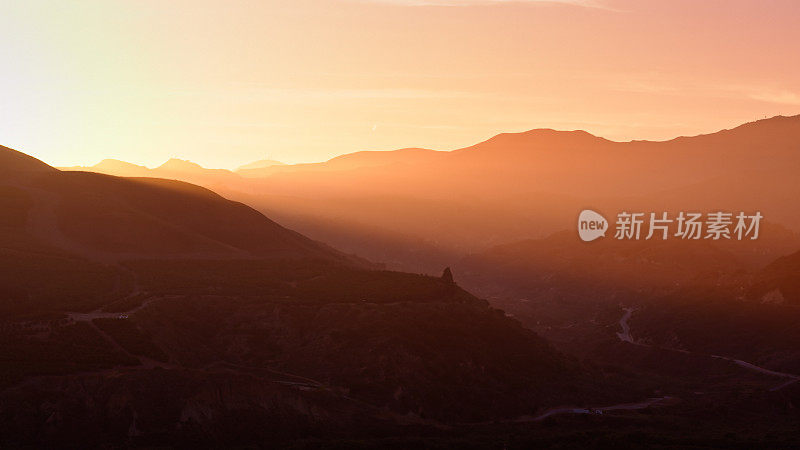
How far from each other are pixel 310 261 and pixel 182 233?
30974mm

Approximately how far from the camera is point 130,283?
514 ft

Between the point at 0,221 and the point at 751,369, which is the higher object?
the point at 0,221

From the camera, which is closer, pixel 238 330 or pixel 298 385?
pixel 298 385

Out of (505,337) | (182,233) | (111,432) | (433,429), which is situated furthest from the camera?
(182,233)

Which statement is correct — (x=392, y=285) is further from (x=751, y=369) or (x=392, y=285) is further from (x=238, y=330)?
(x=751, y=369)

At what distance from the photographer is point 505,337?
150250 mm

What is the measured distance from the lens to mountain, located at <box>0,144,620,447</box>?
103m

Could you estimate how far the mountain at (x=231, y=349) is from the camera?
4070 inches

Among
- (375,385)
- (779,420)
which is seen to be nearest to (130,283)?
(375,385)

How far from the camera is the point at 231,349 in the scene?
13300cm

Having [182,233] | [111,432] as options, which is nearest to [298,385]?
[111,432]

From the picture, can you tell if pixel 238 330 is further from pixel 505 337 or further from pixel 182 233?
pixel 182 233

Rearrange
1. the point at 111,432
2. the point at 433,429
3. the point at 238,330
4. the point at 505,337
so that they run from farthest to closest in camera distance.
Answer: the point at 505,337 < the point at 238,330 < the point at 433,429 < the point at 111,432

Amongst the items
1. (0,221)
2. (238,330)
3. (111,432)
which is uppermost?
(0,221)
